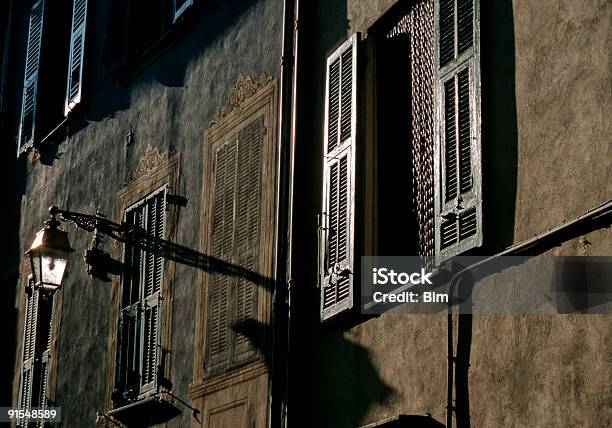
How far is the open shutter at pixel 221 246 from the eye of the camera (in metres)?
11.3

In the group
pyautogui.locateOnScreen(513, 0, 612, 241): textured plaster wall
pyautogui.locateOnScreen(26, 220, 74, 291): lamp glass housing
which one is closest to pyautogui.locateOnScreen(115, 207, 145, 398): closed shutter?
pyautogui.locateOnScreen(26, 220, 74, 291): lamp glass housing

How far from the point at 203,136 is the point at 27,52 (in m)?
5.98

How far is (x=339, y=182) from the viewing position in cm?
991

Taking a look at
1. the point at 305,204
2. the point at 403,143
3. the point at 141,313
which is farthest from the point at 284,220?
the point at 141,313

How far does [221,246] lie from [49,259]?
65.9 inches

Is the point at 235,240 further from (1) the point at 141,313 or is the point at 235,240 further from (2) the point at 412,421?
(2) the point at 412,421

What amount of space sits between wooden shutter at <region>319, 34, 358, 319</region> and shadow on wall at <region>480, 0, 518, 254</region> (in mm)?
1554

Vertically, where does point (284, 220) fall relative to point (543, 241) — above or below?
above

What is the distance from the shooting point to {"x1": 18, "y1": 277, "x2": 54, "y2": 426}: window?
48.3 ft

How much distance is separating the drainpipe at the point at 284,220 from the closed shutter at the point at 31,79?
6.23 meters

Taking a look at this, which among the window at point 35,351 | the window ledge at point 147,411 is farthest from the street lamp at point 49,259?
the window at point 35,351

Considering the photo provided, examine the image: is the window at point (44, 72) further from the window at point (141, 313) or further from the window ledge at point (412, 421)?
the window ledge at point (412, 421)

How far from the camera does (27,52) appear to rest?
57.7 feet

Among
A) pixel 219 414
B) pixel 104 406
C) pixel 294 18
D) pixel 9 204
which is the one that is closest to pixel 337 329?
pixel 219 414
